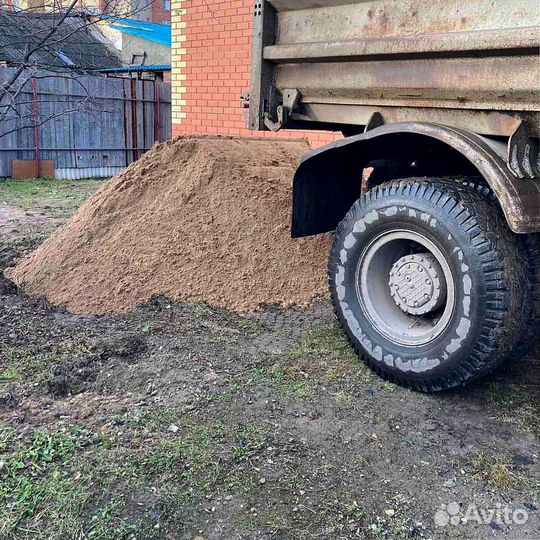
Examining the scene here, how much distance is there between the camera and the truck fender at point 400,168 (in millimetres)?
2729

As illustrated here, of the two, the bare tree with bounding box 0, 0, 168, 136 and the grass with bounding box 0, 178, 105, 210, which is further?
the grass with bounding box 0, 178, 105, 210

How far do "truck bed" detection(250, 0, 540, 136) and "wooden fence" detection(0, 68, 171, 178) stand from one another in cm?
1098

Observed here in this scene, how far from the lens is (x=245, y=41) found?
24.1 feet

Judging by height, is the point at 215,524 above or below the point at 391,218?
below

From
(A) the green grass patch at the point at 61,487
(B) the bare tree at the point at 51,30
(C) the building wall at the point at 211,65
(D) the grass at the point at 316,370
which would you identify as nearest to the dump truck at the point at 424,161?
(D) the grass at the point at 316,370

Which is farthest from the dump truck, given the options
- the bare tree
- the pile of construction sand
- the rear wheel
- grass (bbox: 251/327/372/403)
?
the bare tree

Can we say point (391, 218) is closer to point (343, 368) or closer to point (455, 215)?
point (455, 215)

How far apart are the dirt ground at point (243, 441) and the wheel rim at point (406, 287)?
34 centimetres

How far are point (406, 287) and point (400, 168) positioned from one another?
2.88 feet

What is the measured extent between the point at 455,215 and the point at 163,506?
1878mm

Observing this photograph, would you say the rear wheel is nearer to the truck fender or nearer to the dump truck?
the dump truck

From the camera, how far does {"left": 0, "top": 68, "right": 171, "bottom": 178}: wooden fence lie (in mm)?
14328

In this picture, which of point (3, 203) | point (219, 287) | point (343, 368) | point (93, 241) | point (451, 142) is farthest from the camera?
point (3, 203)

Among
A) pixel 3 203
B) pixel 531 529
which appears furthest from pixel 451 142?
pixel 3 203
